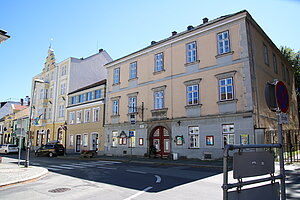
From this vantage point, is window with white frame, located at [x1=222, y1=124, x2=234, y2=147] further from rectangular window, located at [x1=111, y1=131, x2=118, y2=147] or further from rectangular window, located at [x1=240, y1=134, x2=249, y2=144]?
rectangular window, located at [x1=111, y1=131, x2=118, y2=147]

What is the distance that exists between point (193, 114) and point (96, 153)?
50.5 feet

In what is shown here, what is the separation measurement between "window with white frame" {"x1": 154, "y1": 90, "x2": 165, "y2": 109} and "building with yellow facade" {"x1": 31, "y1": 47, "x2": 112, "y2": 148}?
61.0ft

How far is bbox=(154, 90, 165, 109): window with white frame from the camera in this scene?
24.1m

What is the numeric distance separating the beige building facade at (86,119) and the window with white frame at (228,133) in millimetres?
16411

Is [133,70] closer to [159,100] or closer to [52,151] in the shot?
[159,100]

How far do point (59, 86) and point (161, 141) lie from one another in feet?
80.1

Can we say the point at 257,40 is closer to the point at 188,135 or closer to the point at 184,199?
the point at 188,135

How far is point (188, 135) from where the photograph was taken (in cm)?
2106

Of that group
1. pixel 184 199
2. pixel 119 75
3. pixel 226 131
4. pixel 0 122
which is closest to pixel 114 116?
pixel 119 75

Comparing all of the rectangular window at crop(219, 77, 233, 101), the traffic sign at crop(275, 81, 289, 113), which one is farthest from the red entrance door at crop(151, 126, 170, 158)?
the traffic sign at crop(275, 81, 289, 113)

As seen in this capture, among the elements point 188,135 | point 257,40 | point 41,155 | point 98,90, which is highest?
point 257,40

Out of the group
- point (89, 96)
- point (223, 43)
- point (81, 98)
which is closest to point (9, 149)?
point (81, 98)

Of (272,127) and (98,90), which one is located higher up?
(98,90)

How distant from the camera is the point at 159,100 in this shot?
79.8ft
